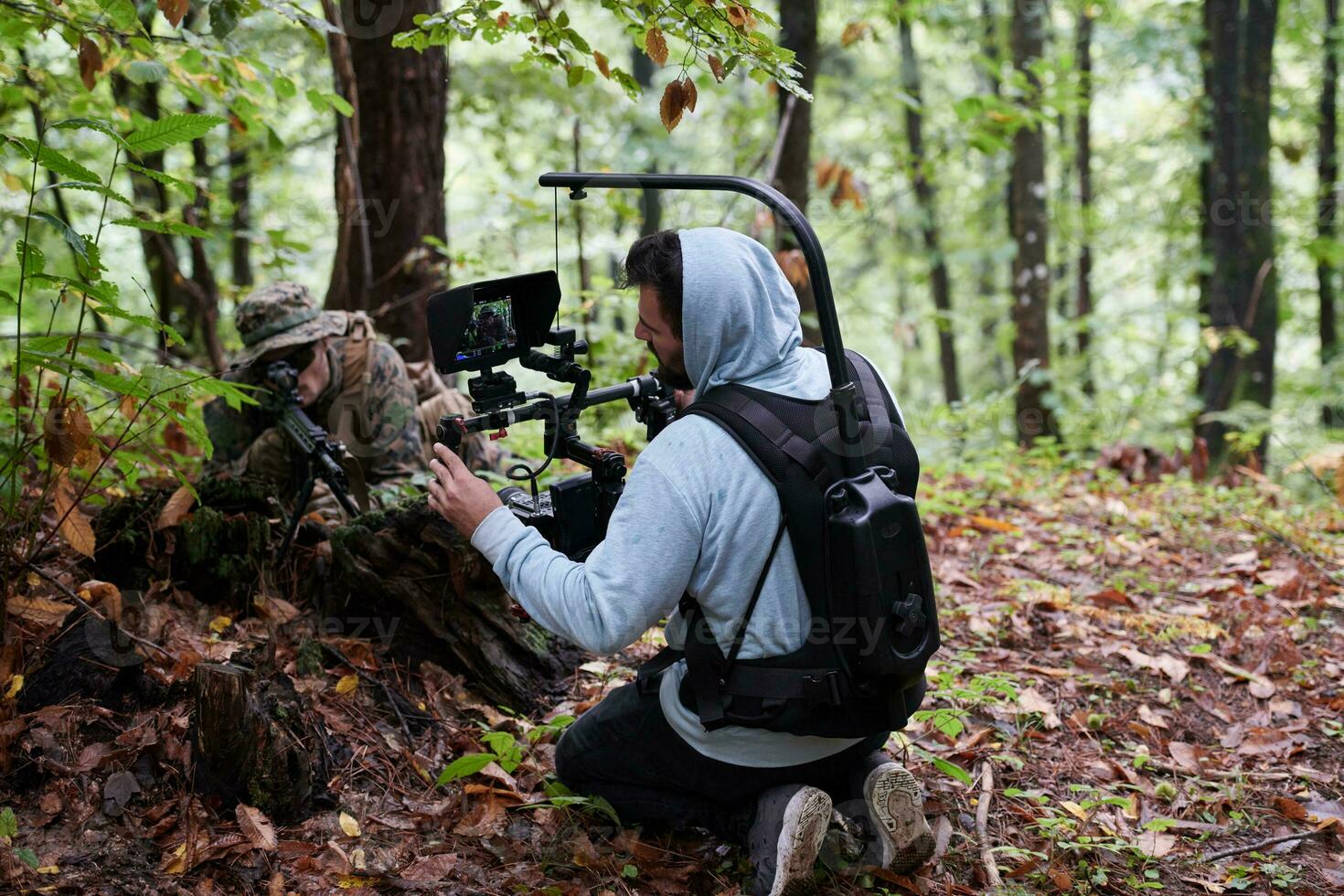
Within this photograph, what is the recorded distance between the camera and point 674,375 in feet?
9.30

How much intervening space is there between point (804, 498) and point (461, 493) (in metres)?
0.99

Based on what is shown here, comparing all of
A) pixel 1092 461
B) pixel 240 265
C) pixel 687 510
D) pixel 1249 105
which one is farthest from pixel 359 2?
pixel 1249 105

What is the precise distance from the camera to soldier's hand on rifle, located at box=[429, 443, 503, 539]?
273cm

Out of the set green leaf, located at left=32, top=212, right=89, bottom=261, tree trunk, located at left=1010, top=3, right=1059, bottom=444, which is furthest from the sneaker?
tree trunk, located at left=1010, top=3, right=1059, bottom=444

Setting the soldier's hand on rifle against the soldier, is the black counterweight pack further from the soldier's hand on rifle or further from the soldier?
the soldier

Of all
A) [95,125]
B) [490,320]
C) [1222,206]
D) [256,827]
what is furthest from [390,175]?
[1222,206]

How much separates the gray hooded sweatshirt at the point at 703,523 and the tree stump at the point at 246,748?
93 cm

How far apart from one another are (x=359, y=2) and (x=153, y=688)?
456 cm

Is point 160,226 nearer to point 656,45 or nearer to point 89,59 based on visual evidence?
point 89,59

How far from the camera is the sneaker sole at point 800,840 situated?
2.71 metres

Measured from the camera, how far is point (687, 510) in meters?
2.49

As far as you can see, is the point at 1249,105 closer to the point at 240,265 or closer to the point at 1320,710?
the point at 1320,710

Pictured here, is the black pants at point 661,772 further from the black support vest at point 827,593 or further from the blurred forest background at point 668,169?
the blurred forest background at point 668,169

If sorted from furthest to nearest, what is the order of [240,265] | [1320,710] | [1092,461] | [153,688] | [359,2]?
[240,265] → [1092,461] → [359,2] → [1320,710] → [153,688]
